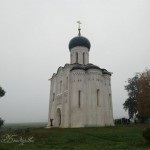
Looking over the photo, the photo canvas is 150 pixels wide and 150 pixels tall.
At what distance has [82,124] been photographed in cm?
3067

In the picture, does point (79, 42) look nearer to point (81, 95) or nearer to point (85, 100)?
point (81, 95)

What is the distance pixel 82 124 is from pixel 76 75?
24.5 feet

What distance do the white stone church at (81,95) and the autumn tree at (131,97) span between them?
10145 millimetres

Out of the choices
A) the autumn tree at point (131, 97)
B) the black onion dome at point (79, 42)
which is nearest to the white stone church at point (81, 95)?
the black onion dome at point (79, 42)

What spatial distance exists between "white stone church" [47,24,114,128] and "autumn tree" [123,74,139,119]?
33.3 feet

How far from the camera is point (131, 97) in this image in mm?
43969

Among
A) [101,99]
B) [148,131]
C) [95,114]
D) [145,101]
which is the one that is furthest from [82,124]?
[148,131]

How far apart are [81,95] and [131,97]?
52.5 ft

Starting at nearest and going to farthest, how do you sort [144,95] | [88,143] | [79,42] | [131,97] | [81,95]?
[88,143]
[144,95]
[81,95]
[79,42]
[131,97]

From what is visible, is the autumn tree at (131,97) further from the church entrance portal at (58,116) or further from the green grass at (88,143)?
the green grass at (88,143)

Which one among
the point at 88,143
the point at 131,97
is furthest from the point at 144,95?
the point at 88,143

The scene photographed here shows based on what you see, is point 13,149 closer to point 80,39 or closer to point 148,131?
point 148,131

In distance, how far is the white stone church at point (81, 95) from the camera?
31.5 metres

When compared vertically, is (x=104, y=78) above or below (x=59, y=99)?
above
